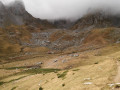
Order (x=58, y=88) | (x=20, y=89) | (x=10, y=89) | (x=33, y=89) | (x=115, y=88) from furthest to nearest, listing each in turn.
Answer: (x=10, y=89) → (x=20, y=89) → (x=33, y=89) → (x=58, y=88) → (x=115, y=88)

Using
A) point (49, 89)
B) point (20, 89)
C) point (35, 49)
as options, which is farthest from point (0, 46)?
point (49, 89)

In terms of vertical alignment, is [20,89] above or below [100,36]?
below

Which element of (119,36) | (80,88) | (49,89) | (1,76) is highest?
(119,36)

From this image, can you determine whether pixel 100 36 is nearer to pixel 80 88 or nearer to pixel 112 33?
pixel 112 33

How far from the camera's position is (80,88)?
63.8ft

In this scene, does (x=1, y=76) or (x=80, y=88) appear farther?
(x=1, y=76)

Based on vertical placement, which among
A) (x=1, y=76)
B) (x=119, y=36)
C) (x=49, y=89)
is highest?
(x=119, y=36)

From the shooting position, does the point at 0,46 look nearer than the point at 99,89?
No

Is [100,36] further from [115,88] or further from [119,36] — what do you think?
[115,88]

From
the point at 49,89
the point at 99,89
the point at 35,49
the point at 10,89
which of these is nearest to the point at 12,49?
the point at 35,49

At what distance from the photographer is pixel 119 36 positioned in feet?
582

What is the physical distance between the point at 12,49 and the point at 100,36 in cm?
12114

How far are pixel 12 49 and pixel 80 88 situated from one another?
526ft

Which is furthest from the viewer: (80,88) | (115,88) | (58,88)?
(58,88)
